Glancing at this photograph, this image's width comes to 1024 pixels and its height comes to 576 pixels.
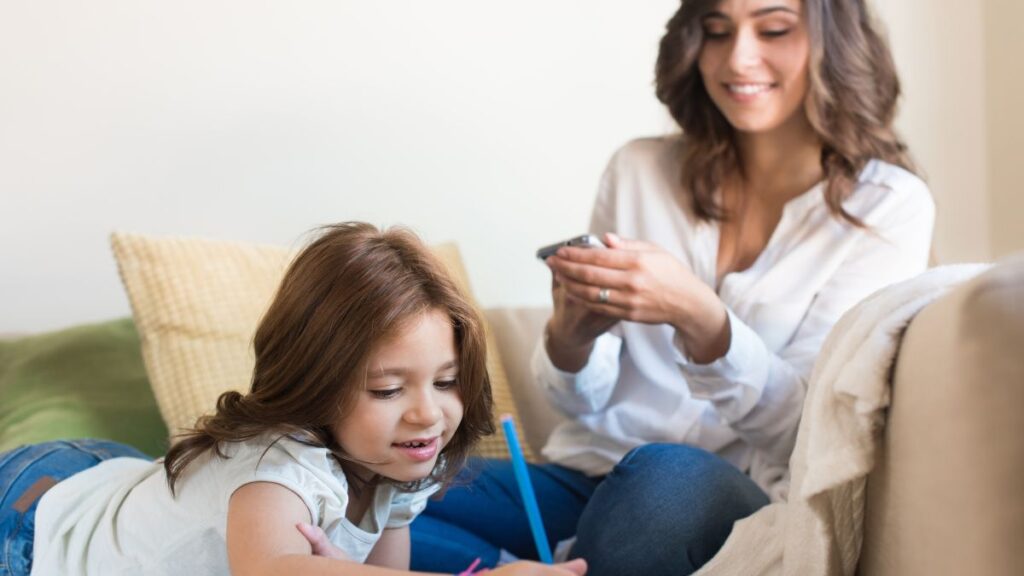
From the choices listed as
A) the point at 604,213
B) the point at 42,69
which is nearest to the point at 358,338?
the point at 604,213

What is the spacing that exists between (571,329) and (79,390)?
0.72 meters

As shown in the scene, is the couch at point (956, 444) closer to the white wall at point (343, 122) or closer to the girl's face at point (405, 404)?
the girl's face at point (405, 404)

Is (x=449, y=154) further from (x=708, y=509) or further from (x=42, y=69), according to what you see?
(x=708, y=509)

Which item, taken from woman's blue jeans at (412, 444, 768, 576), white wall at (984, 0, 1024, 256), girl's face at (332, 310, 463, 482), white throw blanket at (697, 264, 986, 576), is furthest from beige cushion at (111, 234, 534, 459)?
white wall at (984, 0, 1024, 256)

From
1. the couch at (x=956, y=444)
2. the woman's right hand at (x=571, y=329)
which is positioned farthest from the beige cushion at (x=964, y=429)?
the woman's right hand at (x=571, y=329)

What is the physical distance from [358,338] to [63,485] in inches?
17.2

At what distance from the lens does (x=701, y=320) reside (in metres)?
1.39

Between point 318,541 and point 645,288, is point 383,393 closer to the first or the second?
point 318,541

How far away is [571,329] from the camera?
150 centimetres

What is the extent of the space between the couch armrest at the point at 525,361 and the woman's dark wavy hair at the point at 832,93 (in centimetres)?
→ 43

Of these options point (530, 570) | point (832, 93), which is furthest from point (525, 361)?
point (530, 570)

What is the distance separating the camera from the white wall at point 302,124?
189 centimetres

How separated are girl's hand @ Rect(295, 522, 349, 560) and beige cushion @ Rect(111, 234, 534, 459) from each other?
2.04 feet

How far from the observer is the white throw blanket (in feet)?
3.04
